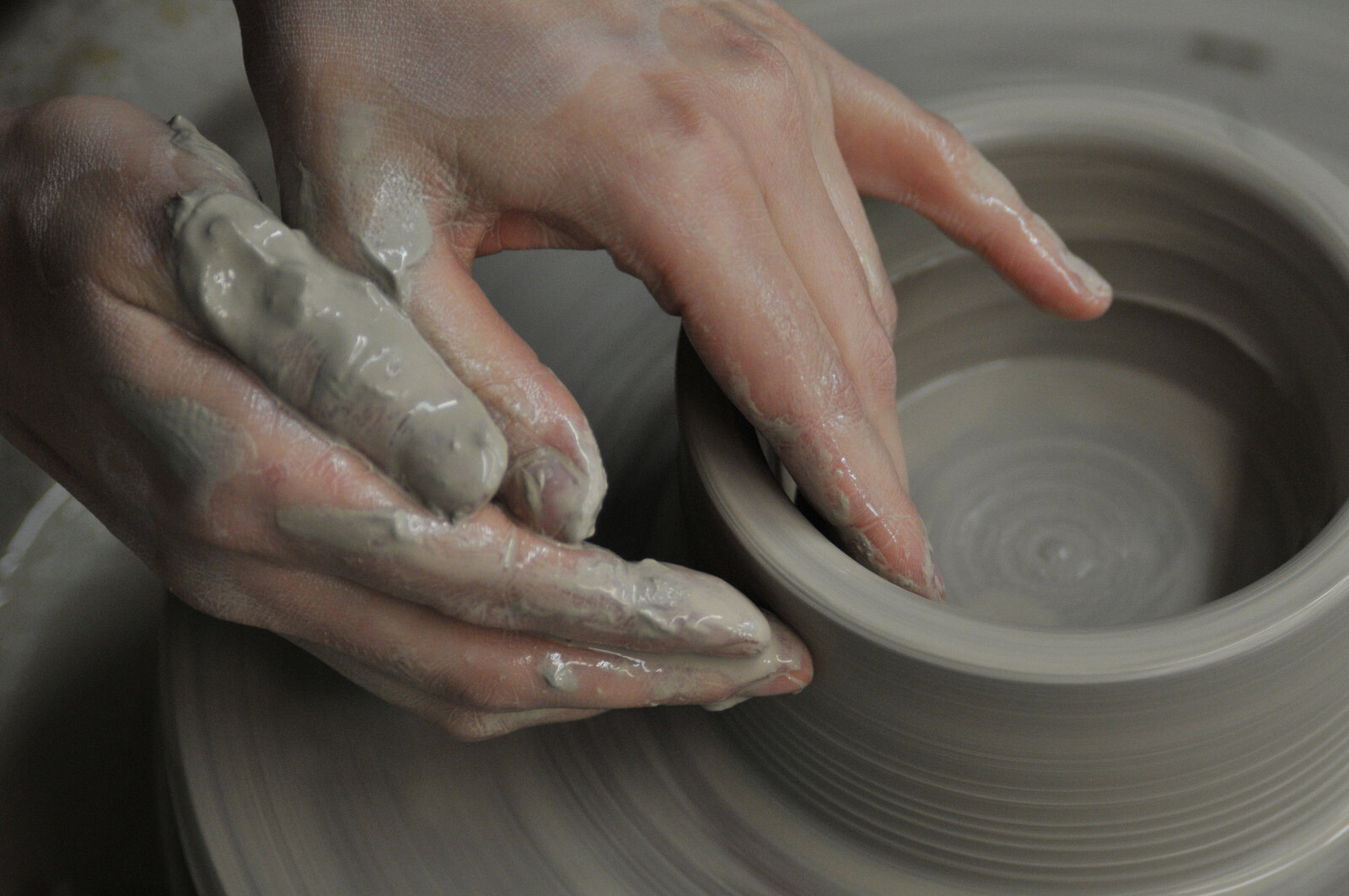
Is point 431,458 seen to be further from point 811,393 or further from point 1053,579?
point 1053,579

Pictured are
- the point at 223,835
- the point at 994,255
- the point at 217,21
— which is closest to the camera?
the point at 223,835

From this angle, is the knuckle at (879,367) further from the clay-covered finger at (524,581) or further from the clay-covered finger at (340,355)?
the clay-covered finger at (340,355)


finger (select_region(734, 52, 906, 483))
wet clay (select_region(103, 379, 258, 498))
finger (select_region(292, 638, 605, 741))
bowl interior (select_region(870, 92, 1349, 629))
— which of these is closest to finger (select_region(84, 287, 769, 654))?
wet clay (select_region(103, 379, 258, 498))

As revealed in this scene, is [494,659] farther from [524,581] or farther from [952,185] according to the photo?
[952,185]

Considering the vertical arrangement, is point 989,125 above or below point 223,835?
above

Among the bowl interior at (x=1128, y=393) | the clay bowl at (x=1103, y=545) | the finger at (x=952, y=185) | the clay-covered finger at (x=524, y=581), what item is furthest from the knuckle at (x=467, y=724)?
the finger at (x=952, y=185)

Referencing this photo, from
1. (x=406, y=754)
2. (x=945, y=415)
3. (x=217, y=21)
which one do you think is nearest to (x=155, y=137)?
(x=406, y=754)

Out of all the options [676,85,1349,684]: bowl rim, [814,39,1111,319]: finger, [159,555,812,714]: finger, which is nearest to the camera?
[676,85,1349,684]: bowl rim

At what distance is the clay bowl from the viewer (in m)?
0.90

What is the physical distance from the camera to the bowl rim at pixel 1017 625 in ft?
2.84

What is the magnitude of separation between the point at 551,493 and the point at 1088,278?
2.20 feet

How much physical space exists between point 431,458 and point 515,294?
0.53 metres

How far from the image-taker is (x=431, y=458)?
0.87 m

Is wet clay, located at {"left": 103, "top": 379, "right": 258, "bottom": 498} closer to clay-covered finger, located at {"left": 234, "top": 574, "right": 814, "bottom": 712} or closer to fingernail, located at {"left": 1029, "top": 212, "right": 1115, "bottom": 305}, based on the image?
clay-covered finger, located at {"left": 234, "top": 574, "right": 814, "bottom": 712}
